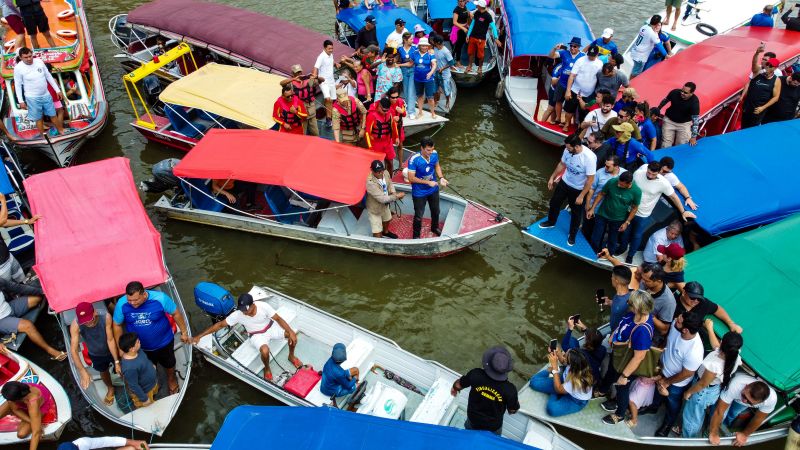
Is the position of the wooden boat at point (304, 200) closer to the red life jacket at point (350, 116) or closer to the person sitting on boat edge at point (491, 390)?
the red life jacket at point (350, 116)

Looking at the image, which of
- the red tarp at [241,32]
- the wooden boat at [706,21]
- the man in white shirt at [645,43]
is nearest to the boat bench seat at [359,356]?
the red tarp at [241,32]

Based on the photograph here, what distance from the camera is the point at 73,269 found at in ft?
26.1

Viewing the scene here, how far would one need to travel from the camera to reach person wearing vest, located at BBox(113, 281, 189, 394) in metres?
7.10

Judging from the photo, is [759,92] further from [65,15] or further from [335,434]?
[65,15]

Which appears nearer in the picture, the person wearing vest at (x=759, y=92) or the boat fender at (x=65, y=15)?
the person wearing vest at (x=759, y=92)

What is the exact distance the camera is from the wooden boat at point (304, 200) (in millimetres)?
9781

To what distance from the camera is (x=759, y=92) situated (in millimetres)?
11133

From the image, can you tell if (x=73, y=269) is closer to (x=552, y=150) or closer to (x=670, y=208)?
(x=670, y=208)

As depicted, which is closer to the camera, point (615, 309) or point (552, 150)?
point (615, 309)

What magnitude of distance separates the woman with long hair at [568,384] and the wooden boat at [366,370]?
0.35 m

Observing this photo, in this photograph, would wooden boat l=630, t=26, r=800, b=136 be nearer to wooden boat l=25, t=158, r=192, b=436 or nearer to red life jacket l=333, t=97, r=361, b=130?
red life jacket l=333, t=97, r=361, b=130

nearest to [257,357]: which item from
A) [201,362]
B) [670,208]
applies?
[201,362]

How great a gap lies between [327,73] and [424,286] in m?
5.52

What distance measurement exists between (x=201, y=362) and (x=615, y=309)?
6.23 metres
